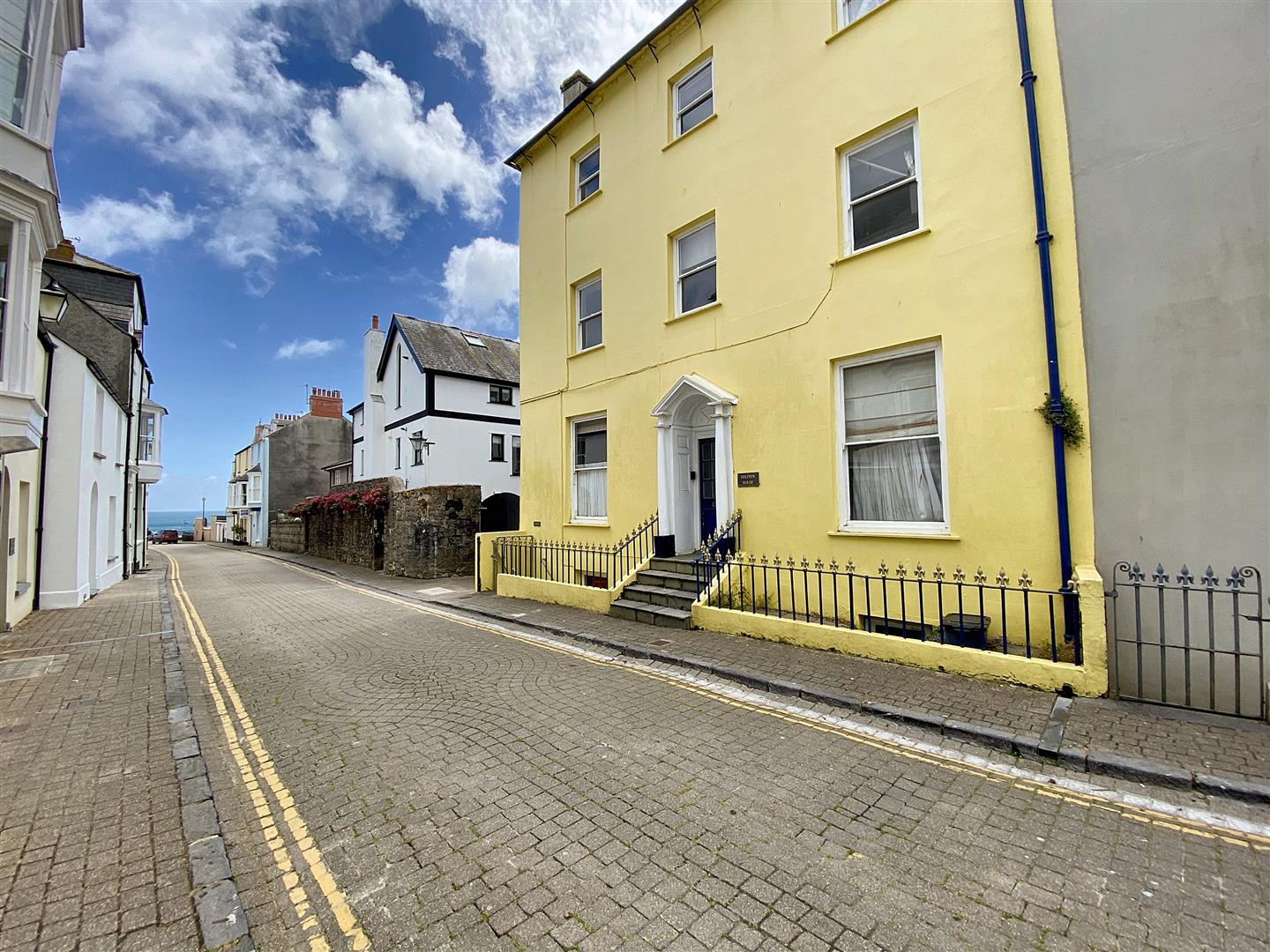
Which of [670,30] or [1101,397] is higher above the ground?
[670,30]

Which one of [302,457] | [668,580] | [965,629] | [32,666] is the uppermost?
[302,457]

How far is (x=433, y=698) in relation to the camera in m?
5.63

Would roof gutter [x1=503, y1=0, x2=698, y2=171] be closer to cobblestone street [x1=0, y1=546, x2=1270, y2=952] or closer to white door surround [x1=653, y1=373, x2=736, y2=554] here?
white door surround [x1=653, y1=373, x2=736, y2=554]

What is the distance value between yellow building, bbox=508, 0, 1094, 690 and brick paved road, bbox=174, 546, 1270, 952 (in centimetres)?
352

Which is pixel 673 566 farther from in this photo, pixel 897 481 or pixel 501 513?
pixel 501 513

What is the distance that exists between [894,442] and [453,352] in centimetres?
2112

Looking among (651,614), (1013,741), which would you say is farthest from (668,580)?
(1013,741)

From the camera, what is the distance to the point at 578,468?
12.3m

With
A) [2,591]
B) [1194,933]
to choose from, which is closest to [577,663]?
[1194,933]

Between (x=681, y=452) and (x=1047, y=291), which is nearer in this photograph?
(x=1047, y=291)

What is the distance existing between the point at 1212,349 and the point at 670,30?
1004cm

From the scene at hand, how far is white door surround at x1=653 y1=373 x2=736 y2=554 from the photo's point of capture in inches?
385

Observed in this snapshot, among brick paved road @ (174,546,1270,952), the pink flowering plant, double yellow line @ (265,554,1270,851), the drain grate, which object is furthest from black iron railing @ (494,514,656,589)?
the pink flowering plant

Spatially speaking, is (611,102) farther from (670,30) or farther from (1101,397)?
(1101,397)
